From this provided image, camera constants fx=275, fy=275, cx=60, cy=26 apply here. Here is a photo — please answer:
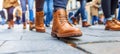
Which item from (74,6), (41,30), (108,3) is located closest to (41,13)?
(41,30)

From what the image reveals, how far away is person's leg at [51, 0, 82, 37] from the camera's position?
6.95 ft

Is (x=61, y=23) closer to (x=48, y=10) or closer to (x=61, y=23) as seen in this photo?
(x=61, y=23)

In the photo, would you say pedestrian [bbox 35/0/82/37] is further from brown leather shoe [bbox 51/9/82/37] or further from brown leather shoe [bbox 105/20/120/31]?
brown leather shoe [bbox 105/20/120/31]

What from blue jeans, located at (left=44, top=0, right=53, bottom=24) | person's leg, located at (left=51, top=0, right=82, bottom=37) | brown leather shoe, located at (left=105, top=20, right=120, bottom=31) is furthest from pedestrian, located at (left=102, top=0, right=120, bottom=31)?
blue jeans, located at (left=44, top=0, right=53, bottom=24)

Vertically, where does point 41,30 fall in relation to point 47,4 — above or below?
below

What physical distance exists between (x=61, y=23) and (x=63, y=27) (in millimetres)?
85

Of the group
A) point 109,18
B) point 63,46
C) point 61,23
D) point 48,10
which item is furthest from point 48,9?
point 63,46

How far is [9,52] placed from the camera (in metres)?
1.57

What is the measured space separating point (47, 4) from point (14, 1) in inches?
30.6

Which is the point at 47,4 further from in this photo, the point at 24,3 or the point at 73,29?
the point at 73,29

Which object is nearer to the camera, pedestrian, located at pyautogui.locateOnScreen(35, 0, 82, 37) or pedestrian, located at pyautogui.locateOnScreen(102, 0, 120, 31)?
pedestrian, located at pyautogui.locateOnScreen(35, 0, 82, 37)

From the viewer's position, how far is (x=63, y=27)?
7.25ft

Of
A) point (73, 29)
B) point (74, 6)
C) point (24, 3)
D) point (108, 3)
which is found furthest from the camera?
point (74, 6)

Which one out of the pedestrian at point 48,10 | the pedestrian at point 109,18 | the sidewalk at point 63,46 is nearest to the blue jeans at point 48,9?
the pedestrian at point 48,10
